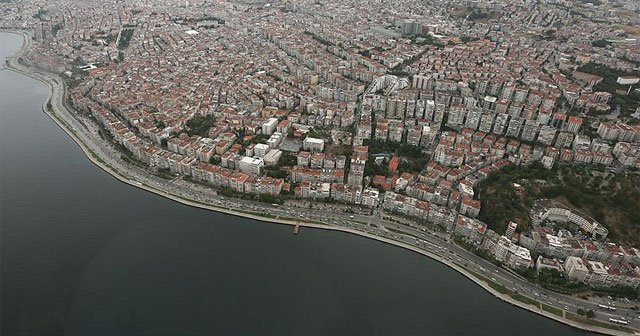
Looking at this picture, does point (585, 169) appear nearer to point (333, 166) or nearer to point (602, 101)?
point (602, 101)

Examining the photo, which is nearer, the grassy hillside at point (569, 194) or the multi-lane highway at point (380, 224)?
the multi-lane highway at point (380, 224)

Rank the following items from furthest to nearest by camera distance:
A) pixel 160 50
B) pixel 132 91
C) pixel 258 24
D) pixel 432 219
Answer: pixel 258 24
pixel 160 50
pixel 132 91
pixel 432 219

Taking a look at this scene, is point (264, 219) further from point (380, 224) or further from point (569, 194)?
point (569, 194)

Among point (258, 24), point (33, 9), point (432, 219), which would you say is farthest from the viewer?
point (33, 9)

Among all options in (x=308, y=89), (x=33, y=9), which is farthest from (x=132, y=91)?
(x=33, y=9)

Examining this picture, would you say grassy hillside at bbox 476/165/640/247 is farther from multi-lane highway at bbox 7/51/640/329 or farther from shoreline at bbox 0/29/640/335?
shoreline at bbox 0/29/640/335

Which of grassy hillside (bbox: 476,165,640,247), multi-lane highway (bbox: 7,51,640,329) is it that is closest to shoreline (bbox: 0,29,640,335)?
multi-lane highway (bbox: 7,51,640,329)

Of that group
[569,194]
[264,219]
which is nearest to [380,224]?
[264,219]

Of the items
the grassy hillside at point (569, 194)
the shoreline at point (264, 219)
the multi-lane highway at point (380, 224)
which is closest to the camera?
the shoreline at point (264, 219)

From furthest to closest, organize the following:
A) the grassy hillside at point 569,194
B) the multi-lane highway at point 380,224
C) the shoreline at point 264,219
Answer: the grassy hillside at point 569,194
the multi-lane highway at point 380,224
the shoreline at point 264,219

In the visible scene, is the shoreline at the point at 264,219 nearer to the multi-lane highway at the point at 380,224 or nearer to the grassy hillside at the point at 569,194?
the multi-lane highway at the point at 380,224

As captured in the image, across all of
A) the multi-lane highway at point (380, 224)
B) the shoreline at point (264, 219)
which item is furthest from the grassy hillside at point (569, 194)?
the shoreline at point (264, 219)
